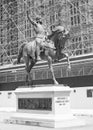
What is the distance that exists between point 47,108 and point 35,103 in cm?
74

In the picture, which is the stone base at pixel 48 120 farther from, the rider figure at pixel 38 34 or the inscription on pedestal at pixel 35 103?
the rider figure at pixel 38 34

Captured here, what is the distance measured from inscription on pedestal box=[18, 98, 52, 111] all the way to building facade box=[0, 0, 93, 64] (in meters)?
16.2

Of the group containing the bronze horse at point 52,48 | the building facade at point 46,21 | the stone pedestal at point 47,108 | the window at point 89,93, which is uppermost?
the building facade at point 46,21

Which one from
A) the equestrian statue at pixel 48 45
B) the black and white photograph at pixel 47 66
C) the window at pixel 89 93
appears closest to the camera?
the black and white photograph at pixel 47 66

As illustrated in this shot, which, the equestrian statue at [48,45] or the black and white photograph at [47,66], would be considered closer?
the black and white photograph at [47,66]

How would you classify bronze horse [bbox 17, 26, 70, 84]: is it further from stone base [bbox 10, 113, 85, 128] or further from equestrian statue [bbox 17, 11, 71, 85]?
stone base [bbox 10, 113, 85, 128]

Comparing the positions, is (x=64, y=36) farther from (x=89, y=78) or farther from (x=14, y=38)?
(x=14, y=38)

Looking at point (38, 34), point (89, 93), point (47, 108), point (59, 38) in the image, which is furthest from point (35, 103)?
point (89, 93)

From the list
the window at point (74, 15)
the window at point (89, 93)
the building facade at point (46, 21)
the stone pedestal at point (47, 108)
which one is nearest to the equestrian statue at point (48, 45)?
the stone pedestal at point (47, 108)

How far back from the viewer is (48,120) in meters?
11.9

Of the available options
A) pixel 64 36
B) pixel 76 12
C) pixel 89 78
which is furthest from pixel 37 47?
pixel 76 12

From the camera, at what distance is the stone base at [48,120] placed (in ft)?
38.3

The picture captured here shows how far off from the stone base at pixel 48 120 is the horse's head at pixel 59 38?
9.20 feet

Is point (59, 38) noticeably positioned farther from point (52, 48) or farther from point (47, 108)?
point (47, 108)
